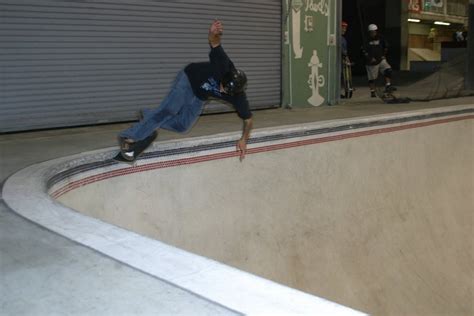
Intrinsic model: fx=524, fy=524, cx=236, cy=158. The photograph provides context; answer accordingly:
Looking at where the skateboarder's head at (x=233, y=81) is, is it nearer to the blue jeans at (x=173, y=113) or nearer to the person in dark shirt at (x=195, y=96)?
the person in dark shirt at (x=195, y=96)

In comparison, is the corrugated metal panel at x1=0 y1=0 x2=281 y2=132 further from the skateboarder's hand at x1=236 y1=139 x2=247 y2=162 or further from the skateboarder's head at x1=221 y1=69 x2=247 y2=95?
the skateboarder's head at x1=221 y1=69 x2=247 y2=95

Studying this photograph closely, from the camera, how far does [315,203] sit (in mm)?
6980

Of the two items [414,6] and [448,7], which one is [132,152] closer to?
[414,6]

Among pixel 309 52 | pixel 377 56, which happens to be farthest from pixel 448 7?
pixel 309 52

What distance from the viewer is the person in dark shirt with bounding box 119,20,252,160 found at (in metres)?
5.04

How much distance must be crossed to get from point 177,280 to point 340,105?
10199mm

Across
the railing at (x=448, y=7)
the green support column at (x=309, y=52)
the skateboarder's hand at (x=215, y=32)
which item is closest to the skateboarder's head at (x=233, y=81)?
the skateboarder's hand at (x=215, y=32)

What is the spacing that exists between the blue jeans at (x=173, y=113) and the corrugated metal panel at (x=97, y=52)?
9.32 feet

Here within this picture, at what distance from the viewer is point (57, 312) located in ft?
7.31

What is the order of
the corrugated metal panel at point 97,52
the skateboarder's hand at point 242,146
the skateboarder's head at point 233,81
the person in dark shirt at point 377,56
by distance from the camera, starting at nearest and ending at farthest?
the skateboarder's head at point 233,81
the skateboarder's hand at point 242,146
the corrugated metal panel at point 97,52
the person in dark shirt at point 377,56

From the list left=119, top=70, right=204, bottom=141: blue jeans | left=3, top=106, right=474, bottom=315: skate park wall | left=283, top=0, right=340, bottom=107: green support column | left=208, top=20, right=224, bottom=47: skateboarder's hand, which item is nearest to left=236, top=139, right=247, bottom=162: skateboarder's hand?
left=3, top=106, right=474, bottom=315: skate park wall

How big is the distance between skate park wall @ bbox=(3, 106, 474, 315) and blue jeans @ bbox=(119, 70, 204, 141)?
12.2 inches

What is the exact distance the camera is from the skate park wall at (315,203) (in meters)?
5.03

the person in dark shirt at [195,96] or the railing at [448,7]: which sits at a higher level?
the railing at [448,7]
